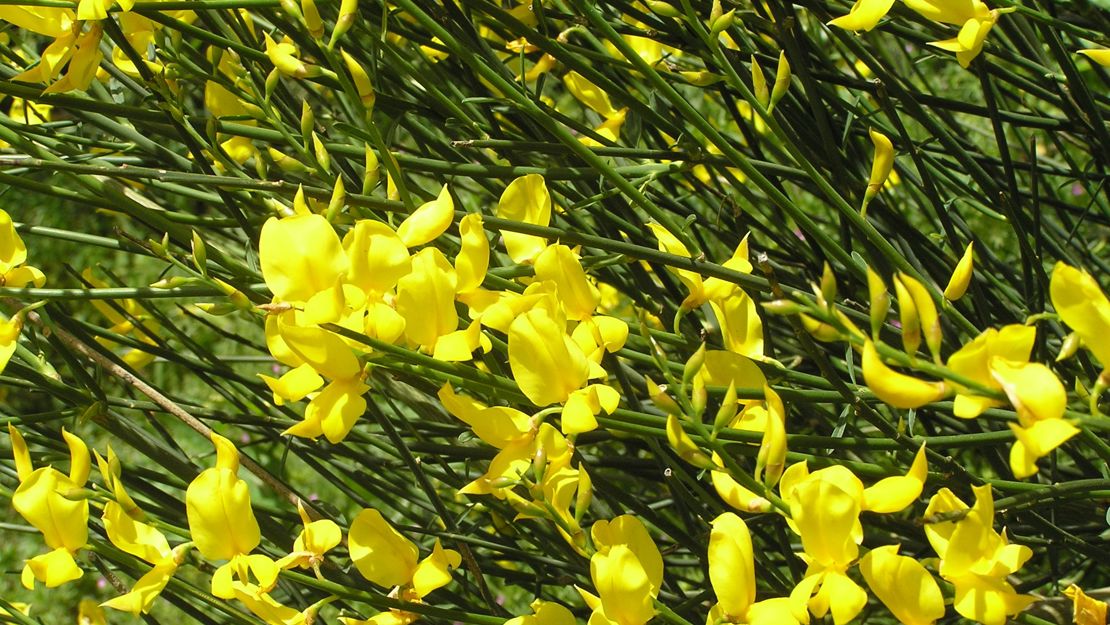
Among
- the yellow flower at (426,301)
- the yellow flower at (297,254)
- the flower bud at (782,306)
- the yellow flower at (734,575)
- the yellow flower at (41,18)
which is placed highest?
the yellow flower at (41,18)

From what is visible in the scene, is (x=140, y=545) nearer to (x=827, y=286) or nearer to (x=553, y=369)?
(x=553, y=369)

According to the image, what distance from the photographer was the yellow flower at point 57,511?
743 mm

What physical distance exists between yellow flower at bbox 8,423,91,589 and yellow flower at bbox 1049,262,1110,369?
64cm

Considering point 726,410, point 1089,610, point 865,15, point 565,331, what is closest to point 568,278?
point 565,331

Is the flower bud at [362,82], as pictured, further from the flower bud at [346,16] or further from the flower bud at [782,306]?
the flower bud at [782,306]

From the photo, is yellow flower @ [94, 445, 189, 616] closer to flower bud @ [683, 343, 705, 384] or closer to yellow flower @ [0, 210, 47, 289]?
yellow flower @ [0, 210, 47, 289]

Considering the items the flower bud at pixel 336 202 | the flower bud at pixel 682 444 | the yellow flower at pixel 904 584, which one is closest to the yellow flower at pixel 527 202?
the flower bud at pixel 336 202

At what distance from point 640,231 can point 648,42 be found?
24 centimetres

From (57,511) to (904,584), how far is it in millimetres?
569

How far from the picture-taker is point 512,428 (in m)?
0.68

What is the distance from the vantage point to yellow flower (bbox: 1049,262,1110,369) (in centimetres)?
51

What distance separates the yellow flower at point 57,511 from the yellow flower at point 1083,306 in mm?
635

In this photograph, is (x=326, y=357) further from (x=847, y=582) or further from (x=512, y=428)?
(x=847, y=582)

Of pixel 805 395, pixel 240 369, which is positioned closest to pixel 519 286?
pixel 805 395
